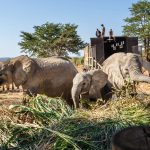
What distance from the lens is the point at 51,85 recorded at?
7484 millimetres

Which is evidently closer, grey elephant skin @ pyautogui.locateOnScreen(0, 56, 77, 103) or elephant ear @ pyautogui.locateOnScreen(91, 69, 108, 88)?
elephant ear @ pyautogui.locateOnScreen(91, 69, 108, 88)

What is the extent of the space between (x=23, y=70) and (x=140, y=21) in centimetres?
1897

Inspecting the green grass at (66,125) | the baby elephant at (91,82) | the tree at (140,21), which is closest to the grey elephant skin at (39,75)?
the baby elephant at (91,82)

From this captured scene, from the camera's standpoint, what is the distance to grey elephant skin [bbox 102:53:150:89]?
16.6 ft

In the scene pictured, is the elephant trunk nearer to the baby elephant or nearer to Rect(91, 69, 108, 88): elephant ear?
the baby elephant

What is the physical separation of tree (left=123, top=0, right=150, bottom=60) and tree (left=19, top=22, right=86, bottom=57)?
4.23 metres

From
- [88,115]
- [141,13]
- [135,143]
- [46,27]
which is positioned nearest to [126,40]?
[88,115]

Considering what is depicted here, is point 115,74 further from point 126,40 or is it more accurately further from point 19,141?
point 126,40

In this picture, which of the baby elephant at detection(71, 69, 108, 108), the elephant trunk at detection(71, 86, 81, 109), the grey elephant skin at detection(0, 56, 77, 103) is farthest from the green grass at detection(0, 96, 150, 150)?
the grey elephant skin at detection(0, 56, 77, 103)

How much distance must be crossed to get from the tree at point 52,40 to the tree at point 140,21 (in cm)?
423

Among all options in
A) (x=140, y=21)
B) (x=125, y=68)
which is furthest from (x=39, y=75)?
(x=140, y=21)

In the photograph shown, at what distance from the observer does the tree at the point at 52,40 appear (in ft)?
89.1

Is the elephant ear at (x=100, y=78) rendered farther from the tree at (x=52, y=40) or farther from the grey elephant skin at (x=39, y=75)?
the tree at (x=52, y=40)

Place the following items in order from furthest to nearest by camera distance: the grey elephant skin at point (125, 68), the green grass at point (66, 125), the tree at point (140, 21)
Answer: the tree at point (140, 21) < the grey elephant skin at point (125, 68) < the green grass at point (66, 125)
